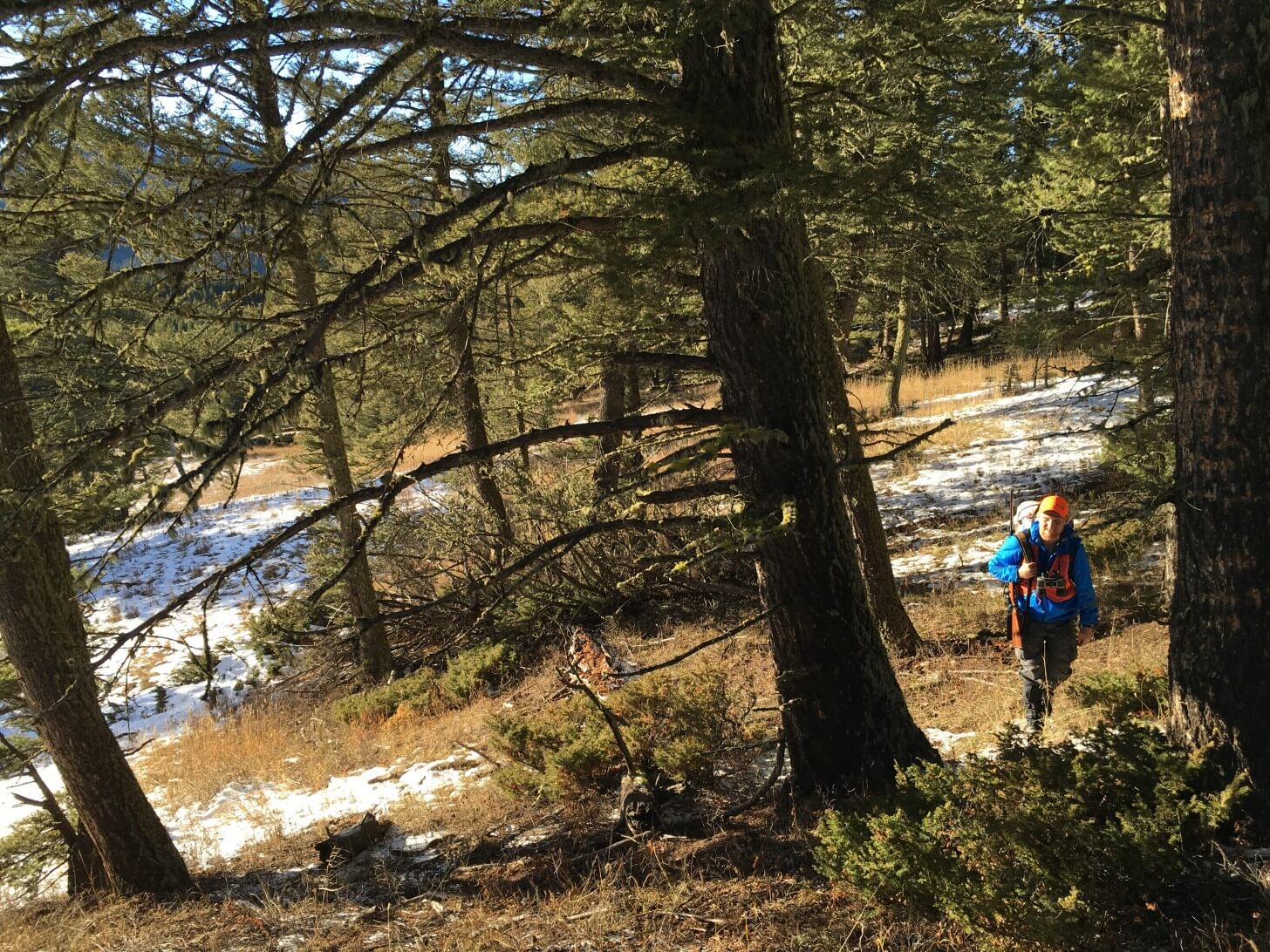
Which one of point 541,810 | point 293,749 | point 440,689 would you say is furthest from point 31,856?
point 440,689

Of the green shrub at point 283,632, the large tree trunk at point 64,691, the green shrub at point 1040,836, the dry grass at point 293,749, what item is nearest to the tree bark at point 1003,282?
the green shrub at point 1040,836

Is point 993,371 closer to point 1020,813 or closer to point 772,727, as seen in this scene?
point 772,727

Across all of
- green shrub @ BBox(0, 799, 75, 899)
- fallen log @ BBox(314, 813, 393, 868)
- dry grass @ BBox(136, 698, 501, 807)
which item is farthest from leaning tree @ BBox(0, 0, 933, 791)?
dry grass @ BBox(136, 698, 501, 807)

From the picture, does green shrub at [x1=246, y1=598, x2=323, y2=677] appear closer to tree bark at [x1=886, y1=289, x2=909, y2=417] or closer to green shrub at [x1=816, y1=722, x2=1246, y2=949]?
green shrub at [x1=816, y1=722, x2=1246, y2=949]

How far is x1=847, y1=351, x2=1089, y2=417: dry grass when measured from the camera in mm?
19141

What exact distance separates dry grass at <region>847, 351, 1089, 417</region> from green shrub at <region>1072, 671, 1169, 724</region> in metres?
13.4

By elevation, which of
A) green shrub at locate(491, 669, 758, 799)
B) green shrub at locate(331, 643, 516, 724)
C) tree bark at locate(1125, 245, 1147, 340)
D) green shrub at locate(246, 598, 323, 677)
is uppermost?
tree bark at locate(1125, 245, 1147, 340)

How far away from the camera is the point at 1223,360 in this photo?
3.31 m

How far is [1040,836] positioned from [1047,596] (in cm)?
235

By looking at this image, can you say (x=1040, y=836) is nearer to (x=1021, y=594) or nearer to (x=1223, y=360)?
(x=1223, y=360)

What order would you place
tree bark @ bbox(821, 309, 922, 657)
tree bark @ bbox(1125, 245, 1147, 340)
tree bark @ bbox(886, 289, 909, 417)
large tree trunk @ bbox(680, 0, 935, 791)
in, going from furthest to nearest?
tree bark @ bbox(886, 289, 909, 417)
tree bark @ bbox(821, 309, 922, 657)
tree bark @ bbox(1125, 245, 1147, 340)
large tree trunk @ bbox(680, 0, 935, 791)

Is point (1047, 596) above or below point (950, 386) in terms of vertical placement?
below

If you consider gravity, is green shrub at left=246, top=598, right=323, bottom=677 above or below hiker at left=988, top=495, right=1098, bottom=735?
above

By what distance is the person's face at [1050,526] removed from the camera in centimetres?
496
